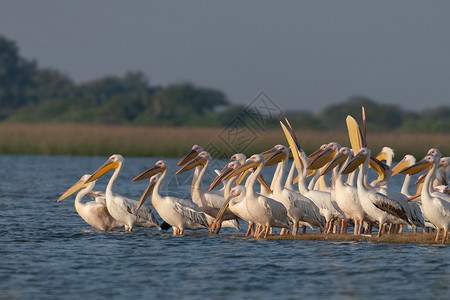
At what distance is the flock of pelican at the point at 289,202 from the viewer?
10.4 m

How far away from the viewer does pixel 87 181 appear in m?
11.9

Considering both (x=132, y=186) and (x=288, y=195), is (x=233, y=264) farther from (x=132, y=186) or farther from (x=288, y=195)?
(x=132, y=186)

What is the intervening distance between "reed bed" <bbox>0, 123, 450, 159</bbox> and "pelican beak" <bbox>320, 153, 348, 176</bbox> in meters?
12.0

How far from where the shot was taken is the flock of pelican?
34.0 ft

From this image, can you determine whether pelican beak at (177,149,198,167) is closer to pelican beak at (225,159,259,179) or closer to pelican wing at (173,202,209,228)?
pelican beak at (225,159,259,179)

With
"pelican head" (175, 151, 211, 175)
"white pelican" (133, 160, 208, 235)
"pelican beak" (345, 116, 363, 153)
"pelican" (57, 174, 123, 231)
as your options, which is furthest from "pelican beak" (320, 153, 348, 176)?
"pelican" (57, 174, 123, 231)

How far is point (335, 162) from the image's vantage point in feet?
37.2

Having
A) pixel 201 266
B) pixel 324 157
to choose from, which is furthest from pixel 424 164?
pixel 201 266

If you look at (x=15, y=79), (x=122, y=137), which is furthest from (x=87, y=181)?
(x=15, y=79)

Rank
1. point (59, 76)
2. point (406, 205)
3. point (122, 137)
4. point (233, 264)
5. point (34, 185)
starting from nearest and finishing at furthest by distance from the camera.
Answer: point (233, 264) → point (406, 205) → point (34, 185) → point (122, 137) → point (59, 76)

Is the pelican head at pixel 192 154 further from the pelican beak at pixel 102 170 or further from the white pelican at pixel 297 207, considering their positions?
the white pelican at pixel 297 207

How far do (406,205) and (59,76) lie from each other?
176 feet

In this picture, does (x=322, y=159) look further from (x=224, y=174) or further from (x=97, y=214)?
(x=97, y=214)

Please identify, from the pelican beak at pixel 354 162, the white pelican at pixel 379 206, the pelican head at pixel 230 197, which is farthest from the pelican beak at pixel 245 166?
the white pelican at pixel 379 206
